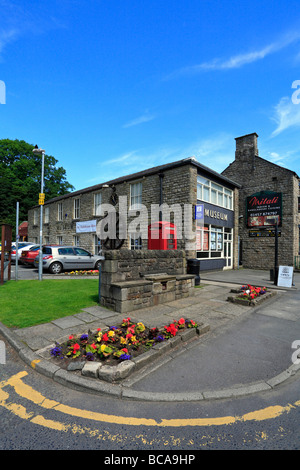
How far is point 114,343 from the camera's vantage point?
13.9 ft

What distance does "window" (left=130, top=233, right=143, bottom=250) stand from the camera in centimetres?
1788

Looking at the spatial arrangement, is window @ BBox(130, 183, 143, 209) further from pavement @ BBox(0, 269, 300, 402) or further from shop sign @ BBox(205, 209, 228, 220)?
pavement @ BBox(0, 269, 300, 402)

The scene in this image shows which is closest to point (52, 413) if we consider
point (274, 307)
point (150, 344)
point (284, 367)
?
point (150, 344)

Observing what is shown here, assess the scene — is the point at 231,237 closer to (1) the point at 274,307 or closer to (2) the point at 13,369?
(1) the point at 274,307

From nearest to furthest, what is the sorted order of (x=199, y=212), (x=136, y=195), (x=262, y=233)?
(x=199, y=212), (x=136, y=195), (x=262, y=233)

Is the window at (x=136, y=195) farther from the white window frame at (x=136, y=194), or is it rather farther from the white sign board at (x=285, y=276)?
the white sign board at (x=285, y=276)

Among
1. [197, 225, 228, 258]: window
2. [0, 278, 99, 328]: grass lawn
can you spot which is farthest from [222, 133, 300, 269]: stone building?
[0, 278, 99, 328]: grass lawn

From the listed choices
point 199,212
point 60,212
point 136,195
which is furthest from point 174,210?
point 60,212

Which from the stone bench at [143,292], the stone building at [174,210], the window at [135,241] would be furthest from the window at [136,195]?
the stone bench at [143,292]

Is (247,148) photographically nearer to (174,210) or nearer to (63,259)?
(174,210)

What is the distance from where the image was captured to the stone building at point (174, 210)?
1497 centimetres

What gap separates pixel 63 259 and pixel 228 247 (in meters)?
13.0

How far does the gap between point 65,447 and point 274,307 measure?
7089 millimetres

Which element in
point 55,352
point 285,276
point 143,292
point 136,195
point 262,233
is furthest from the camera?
point 262,233
